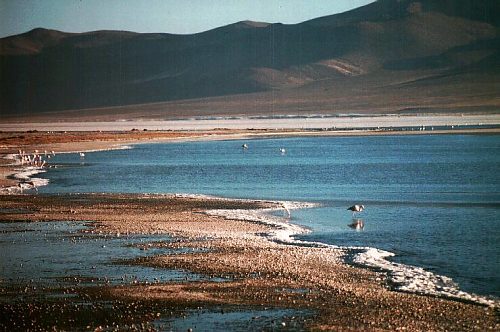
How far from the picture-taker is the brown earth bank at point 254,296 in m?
11.1

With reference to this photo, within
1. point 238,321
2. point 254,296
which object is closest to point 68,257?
point 254,296

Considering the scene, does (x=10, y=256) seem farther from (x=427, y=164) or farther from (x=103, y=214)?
(x=427, y=164)

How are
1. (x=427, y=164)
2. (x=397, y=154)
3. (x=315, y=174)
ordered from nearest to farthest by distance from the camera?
(x=315, y=174) → (x=427, y=164) → (x=397, y=154)

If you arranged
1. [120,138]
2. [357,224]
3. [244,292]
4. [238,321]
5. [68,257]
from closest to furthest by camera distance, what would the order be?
[238,321], [244,292], [68,257], [357,224], [120,138]

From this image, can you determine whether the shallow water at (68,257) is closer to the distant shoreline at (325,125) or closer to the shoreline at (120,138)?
the shoreline at (120,138)

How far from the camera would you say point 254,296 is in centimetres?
1237

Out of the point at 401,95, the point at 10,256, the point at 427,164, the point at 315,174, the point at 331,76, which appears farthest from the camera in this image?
the point at 331,76

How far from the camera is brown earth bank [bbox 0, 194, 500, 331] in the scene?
437 inches

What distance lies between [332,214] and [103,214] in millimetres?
5883

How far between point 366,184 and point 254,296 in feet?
61.4

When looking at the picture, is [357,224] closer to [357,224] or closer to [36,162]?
[357,224]

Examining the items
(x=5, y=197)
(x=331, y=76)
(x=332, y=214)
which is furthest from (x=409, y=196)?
(x=331, y=76)

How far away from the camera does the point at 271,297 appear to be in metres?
12.3

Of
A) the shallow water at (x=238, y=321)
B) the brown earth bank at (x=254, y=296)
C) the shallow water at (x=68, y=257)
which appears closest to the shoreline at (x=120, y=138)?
the shallow water at (x=68, y=257)
